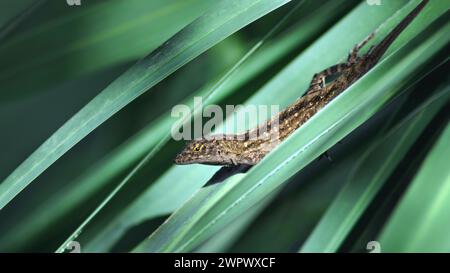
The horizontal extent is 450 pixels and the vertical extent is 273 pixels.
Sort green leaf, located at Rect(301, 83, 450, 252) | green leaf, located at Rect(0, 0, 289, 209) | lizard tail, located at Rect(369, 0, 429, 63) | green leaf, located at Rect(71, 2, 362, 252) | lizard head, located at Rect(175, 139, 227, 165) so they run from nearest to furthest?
green leaf, located at Rect(0, 0, 289, 209) < green leaf, located at Rect(301, 83, 450, 252) < green leaf, located at Rect(71, 2, 362, 252) < lizard tail, located at Rect(369, 0, 429, 63) < lizard head, located at Rect(175, 139, 227, 165)

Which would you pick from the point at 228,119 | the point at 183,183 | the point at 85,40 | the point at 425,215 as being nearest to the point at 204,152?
the point at 228,119

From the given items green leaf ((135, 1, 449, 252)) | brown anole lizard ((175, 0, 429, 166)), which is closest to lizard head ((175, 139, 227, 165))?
brown anole lizard ((175, 0, 429, 166))

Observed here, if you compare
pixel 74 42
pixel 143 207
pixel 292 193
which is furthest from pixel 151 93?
pixel 292 193

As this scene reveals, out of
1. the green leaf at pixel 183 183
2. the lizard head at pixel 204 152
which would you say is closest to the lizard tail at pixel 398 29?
the green leaf at pixel 183 183

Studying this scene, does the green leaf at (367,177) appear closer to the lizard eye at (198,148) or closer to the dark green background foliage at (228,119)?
the dark green background foliage at (228,119)

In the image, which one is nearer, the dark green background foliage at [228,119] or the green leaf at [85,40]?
the dark green background foliage at [228,119]

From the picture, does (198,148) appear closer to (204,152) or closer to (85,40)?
(204,152)

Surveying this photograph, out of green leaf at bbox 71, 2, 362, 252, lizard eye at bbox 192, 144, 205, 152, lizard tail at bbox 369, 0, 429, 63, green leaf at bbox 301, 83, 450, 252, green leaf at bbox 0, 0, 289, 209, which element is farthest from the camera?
lizard eye at bbox 192, 144, 205, 152

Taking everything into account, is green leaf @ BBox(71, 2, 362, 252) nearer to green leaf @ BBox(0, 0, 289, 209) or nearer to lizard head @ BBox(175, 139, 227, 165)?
lizard head @ BBox(175, 139, 227, 165)
